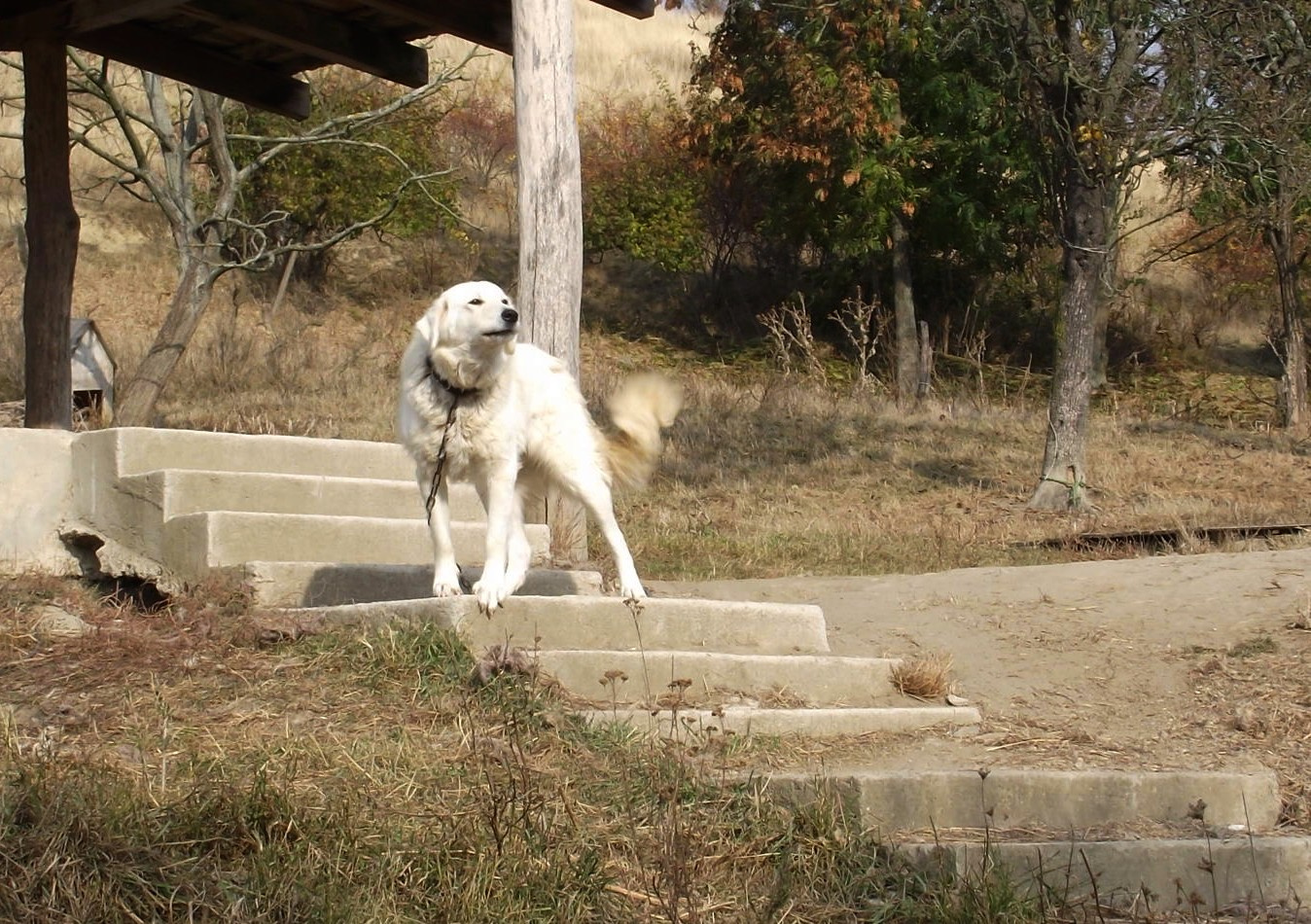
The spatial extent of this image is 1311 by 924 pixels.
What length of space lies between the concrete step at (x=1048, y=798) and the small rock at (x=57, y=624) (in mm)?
3045

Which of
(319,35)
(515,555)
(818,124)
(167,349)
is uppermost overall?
(818,124)

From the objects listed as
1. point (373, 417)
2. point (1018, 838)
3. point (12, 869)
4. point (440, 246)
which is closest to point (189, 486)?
point (12, 869)

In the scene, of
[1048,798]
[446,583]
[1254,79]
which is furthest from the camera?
[1254,79]

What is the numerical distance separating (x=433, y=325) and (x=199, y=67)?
14.4 ft

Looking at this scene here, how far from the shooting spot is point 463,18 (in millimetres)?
8750

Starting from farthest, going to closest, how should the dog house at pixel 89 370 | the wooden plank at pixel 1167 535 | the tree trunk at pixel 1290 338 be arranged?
1. the tree trunk at pixel 1290 338
2. the dog house at pixel 89 370
3. the wooden plank at pixel 1167 535

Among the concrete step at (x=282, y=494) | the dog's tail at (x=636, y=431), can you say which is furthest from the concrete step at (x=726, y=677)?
the concrete step at (x=282, y=494)

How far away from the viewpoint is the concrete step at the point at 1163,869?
4.47 metres

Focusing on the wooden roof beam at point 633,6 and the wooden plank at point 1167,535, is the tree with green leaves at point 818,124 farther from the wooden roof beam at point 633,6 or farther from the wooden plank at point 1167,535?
the wooden roof beam at point 633,6

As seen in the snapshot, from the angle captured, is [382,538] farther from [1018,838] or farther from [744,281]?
[744,281]

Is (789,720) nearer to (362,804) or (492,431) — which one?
(492,431)

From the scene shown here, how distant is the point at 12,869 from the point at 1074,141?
10822 millimetres

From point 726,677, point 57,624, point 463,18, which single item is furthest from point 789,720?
point 463,18

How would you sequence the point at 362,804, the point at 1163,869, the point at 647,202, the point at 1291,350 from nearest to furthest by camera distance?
the point at 362,804 < the point at 1163,869 < the point at 1291,350 < the point at 647,202
